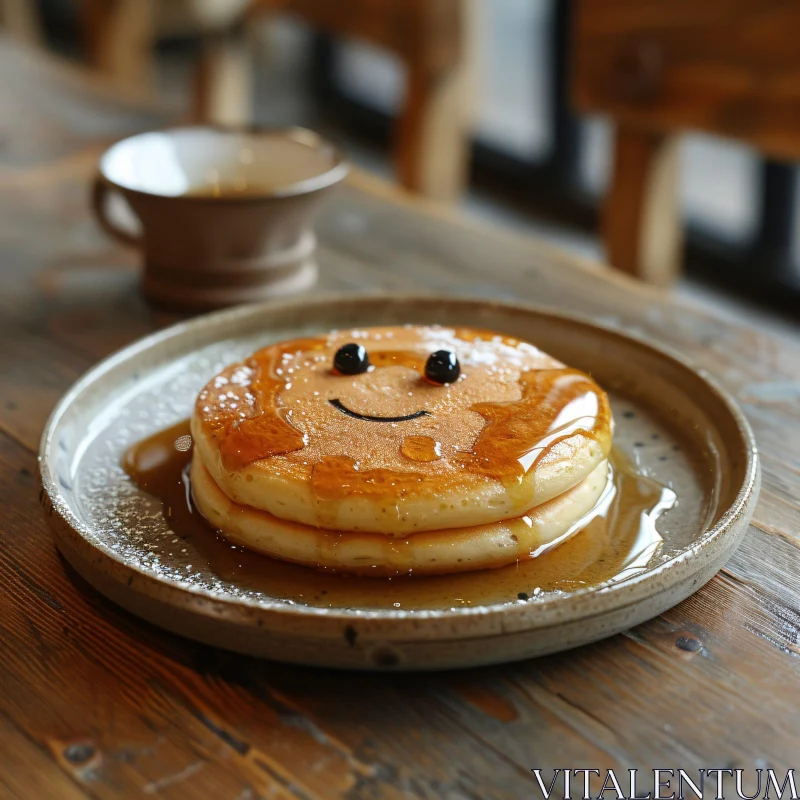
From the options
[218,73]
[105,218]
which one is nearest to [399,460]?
[105,218]

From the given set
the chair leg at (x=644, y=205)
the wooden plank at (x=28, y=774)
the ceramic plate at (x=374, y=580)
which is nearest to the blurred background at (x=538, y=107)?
the chair leg at (x=644, y=205)

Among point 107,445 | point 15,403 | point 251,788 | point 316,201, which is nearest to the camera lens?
point 251,788

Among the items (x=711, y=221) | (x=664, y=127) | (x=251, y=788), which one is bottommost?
(x=711, y=221)

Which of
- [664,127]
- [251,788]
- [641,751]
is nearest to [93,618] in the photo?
[251,788]

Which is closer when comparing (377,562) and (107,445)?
(377,562)

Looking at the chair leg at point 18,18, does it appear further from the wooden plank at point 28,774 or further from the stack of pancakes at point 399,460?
the wooden plank at point 28,774

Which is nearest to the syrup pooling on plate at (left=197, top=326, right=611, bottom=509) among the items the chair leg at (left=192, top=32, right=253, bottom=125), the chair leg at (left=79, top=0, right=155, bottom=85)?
the chair leg at (left=192, top=32, right=253, bottom=125)

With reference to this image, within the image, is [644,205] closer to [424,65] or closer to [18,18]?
[424,65]

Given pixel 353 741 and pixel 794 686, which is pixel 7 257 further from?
pixel 794 686

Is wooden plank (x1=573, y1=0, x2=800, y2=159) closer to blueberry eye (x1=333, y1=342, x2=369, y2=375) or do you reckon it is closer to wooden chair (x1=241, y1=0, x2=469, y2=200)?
wooden chair (x1=241, y1=0, x2=469, y2=200)
